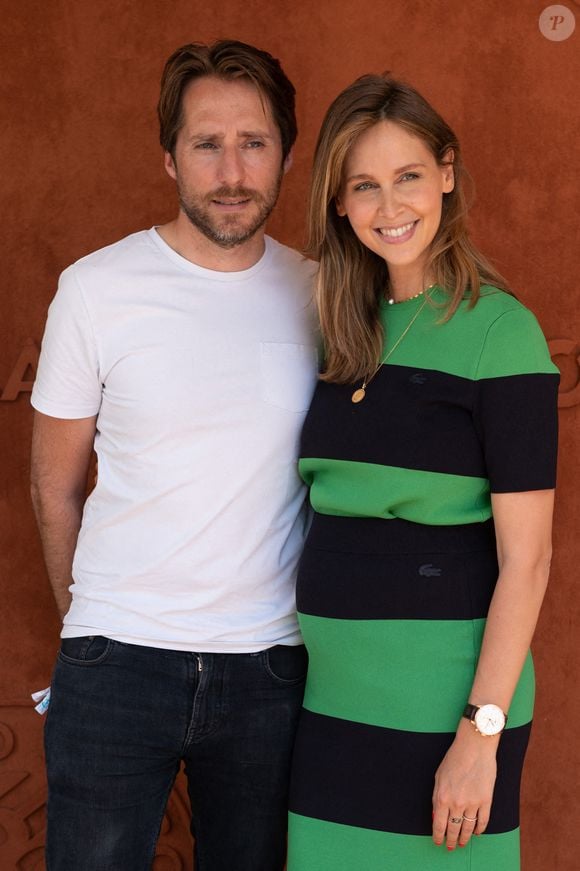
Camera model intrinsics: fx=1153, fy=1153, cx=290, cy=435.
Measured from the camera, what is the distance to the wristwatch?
2.03 m

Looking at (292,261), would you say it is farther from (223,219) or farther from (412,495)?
(412,495)

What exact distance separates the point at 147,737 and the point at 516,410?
98cm

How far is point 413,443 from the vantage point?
2125mm

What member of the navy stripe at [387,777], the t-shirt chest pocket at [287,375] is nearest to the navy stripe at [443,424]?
the t-shirt chest pocket at [287,375]

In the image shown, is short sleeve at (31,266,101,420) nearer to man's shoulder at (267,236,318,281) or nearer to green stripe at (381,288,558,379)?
man's shoulder at (267,236,318,281)

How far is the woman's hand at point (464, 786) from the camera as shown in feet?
6.66

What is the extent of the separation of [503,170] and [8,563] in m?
1.82

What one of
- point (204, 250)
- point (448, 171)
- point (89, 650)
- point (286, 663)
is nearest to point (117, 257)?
point (204, 250)

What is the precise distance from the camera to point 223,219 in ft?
8.04

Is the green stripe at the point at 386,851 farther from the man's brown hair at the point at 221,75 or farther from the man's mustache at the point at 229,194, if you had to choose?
the man's brown hair at the point at 221,75

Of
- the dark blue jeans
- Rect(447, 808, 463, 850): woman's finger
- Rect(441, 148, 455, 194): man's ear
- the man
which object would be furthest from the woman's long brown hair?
Rect(447, 808, 463, 850): woman's finger

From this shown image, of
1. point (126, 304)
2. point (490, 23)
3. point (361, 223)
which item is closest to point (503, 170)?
point (490, 23)

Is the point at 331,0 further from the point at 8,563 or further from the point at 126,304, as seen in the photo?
the point at 8,563

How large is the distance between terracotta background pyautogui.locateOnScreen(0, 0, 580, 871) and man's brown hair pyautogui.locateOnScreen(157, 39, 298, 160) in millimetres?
698
